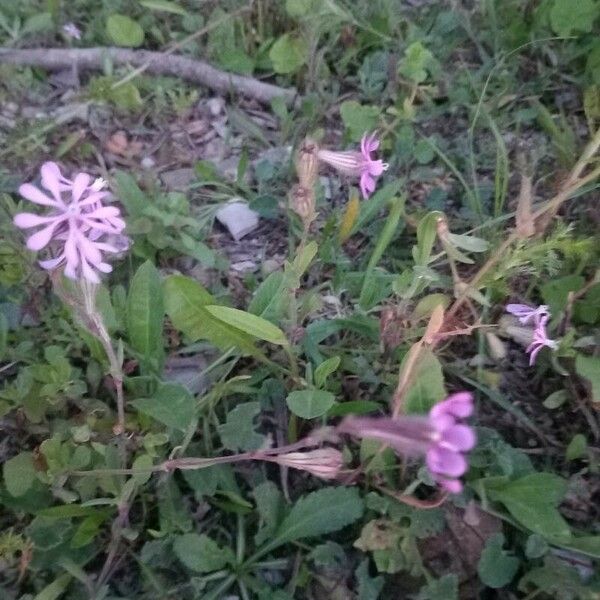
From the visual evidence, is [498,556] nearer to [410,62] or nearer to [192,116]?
[410,62]

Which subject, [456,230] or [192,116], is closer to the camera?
[456,230]

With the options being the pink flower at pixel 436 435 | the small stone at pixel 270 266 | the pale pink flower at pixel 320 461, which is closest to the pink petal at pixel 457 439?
the pink flower at pixel 436 435

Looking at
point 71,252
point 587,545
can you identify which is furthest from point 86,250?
point 587,545

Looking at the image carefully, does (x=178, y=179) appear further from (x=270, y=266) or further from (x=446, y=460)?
(x=446, y=460)

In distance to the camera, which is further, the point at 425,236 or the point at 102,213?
the point at 425,236

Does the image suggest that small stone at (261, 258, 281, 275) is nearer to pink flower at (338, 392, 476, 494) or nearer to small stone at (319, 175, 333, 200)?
small stone at (319, 175, 333, 200)

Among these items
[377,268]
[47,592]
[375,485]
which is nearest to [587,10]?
[377,268]
